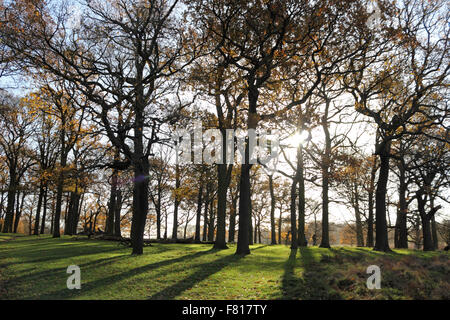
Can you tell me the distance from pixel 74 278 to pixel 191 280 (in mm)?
3432

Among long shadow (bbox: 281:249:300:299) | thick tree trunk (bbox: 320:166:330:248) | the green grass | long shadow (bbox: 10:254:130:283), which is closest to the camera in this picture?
the green grass

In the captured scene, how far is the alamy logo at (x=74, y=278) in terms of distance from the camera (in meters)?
8.06

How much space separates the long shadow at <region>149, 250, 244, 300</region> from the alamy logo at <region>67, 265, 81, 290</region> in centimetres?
234

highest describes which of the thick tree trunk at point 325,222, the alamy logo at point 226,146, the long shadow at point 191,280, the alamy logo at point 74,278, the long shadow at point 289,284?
the alamy logo at point 226,146

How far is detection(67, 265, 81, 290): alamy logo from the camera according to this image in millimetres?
8062

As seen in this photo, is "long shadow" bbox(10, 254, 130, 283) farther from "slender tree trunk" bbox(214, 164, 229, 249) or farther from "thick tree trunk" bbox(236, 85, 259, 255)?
"slender tree trunk" bbox(214, 164, 229, 249)

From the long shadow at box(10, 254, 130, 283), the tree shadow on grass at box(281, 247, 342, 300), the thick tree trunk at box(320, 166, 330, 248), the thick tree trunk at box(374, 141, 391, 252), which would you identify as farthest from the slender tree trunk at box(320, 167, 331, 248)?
the long shadow at box(10, 254, 130, 283)

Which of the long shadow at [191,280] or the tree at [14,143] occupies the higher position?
the tree at [14,143]

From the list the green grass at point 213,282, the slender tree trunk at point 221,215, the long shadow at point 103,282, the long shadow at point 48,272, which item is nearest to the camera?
the green grass at point 213,282

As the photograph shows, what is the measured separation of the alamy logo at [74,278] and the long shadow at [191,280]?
7.68 feet

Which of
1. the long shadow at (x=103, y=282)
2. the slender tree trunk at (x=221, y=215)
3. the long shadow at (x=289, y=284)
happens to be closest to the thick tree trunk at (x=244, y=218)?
the slender tree trunk at (x=221, y=215)

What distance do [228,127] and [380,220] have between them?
1139 centimetres

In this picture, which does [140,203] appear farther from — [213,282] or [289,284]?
[289,284]

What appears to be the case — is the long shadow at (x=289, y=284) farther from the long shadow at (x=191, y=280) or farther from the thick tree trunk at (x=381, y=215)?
the thick tree trunk at (x=381, y=215)
